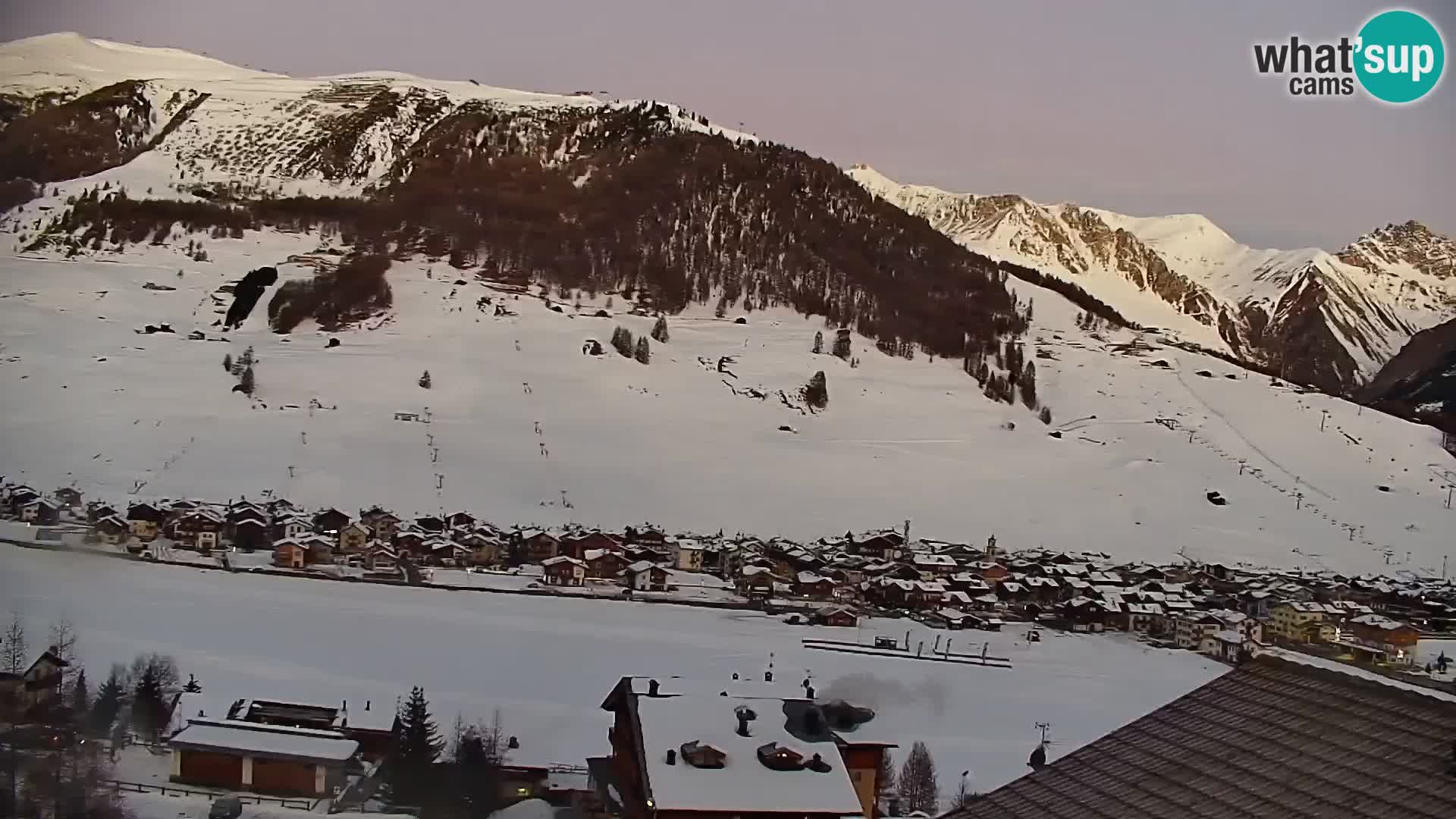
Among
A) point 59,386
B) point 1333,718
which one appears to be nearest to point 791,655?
point 1333,718

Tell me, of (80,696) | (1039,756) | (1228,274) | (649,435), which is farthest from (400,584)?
(1228,274)

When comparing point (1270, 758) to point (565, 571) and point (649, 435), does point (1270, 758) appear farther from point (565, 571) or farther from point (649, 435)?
point (649, 435)

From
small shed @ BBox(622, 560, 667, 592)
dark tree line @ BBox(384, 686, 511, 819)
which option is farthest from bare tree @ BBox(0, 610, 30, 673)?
small shed @ BBox(622, 560, 667, 592)

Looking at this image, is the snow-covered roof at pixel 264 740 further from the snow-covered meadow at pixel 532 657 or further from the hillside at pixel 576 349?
the hillside at pixel 576 349

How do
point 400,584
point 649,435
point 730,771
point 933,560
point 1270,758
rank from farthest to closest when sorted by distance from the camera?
point 649,435 → point 933,560 → point 400,584 → point 730,771 → point 1270,758

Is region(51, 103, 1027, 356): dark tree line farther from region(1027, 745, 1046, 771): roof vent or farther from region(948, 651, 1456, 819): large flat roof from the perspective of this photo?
region(948, 651, 1456, 819): large flat roof

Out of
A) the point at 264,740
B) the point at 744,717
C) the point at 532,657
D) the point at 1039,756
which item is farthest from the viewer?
the point at 532,657
